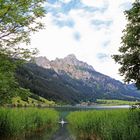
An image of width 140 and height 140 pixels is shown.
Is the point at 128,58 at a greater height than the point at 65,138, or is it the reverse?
the point at 128,58

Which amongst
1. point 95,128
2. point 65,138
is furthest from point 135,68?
point 65,138

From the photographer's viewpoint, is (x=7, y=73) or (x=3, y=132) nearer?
(x=7, y=73)

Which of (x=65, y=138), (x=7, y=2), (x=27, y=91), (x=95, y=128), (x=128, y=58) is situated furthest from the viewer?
(x=65, y=138)

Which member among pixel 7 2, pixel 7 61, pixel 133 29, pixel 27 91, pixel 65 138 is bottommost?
pixel 65 138

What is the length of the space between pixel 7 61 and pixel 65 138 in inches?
956

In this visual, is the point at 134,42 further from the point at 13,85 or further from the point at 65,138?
the point at 65,138

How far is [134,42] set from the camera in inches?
979

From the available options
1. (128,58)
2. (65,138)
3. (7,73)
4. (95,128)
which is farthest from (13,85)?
(65,138)

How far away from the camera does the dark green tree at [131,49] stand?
24.9 m

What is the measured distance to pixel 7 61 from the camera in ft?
82.6

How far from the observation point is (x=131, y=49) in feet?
85.9

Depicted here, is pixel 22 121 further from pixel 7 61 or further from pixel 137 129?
pixel 137 129

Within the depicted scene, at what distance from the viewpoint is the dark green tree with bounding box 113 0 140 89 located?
24875mm

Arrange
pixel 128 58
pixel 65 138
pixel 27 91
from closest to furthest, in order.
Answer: pixel 128 58 < pixel 27 91 < pixel 65 138
